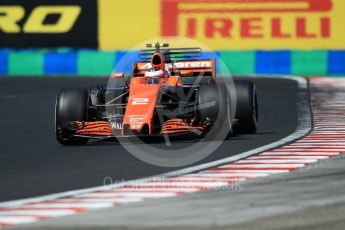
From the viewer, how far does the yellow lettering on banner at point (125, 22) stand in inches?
1003

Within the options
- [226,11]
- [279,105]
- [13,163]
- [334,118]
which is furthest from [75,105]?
[226,11]

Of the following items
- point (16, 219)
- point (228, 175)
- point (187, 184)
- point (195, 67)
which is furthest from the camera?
point (195, 67)

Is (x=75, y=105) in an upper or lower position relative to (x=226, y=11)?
upper

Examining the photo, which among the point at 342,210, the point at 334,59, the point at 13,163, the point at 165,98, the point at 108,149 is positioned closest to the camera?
the point at 342,210

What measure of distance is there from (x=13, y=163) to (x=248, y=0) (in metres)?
14.0

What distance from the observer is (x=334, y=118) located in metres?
16.2

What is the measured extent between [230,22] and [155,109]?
39.4 ft

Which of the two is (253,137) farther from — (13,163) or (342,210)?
(342,210)

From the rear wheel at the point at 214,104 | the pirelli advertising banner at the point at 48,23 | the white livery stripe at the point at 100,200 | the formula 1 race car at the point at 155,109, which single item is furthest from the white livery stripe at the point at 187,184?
the pirelli advertising banner at the point at 48,23

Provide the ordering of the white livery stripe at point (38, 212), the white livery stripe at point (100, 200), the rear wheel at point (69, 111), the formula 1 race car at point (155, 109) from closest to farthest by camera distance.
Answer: the white livery stripe at point (38, 212)
the white livery stripe at point (100, 200)
the formula 1 race car at point (155, 109)
the rear wheel at point (69, 111)

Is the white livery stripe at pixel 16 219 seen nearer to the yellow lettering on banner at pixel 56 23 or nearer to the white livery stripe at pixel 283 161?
the white livery stripe at pixel 283 161

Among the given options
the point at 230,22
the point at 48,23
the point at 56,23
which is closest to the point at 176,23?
the point at 230,22

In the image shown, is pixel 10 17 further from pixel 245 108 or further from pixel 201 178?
pixel 201 178

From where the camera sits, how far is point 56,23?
84.4 feet
